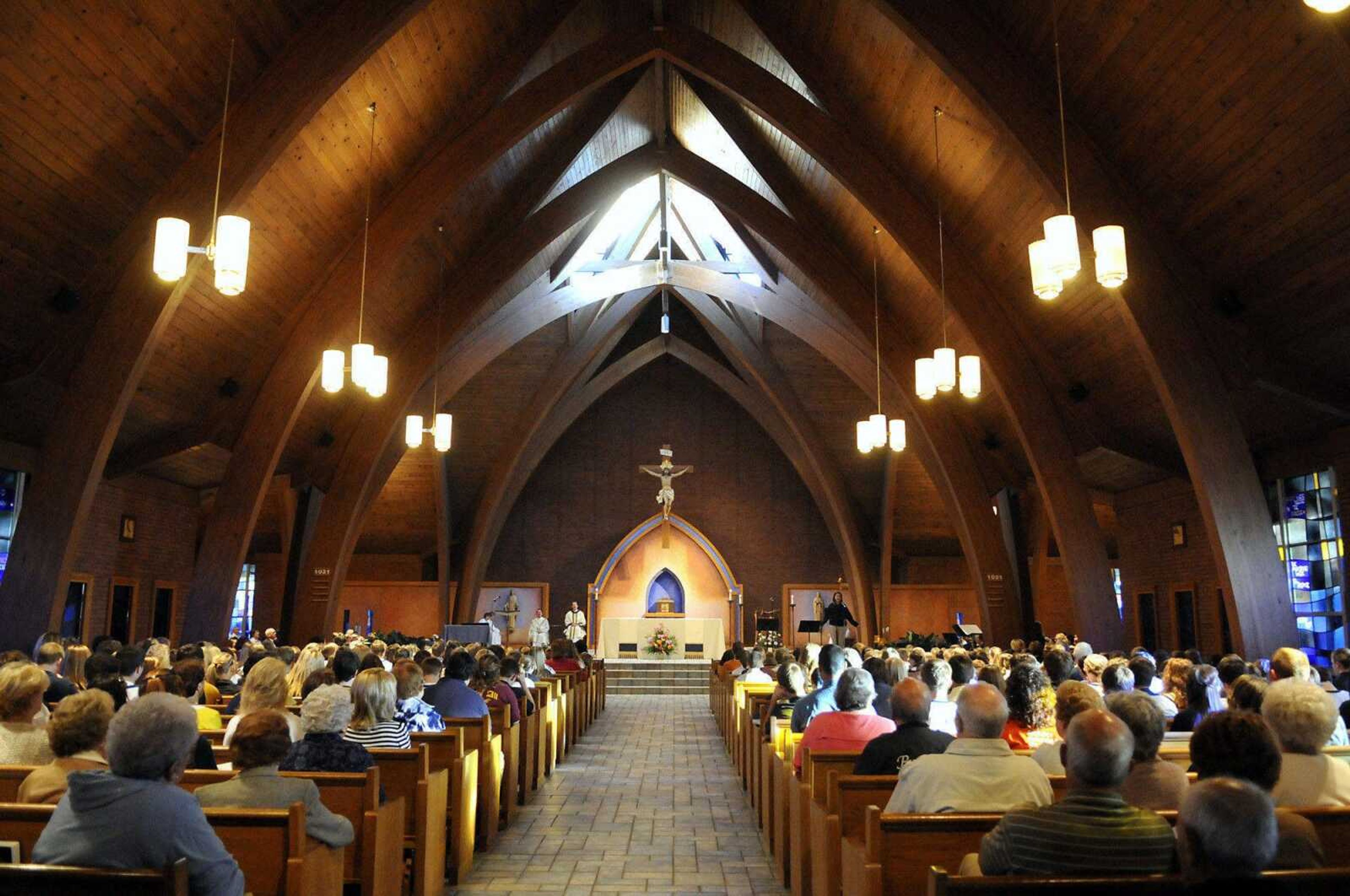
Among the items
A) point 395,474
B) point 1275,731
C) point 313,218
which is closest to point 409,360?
point 313,218

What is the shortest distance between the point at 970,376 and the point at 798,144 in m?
3.07

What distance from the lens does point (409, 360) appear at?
1438cm

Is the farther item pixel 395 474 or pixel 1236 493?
pixel 395 474

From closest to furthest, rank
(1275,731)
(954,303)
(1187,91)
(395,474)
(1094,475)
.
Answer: (1275,731)
(1187,91)
(954,303)
(1094,475)
(395,474)

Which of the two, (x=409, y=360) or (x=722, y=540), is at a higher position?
(x=409, y=360)

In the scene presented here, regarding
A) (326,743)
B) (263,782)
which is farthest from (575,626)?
(263,782)

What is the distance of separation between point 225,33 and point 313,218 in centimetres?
294

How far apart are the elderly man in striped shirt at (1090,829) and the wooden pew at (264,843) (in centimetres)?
183

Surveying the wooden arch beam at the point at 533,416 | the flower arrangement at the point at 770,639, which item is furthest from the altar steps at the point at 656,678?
the wooden arch beam at the point at 533,416

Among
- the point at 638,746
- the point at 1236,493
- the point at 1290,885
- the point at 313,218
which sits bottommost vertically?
the point at 638,746

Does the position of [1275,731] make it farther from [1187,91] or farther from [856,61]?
[856,61]

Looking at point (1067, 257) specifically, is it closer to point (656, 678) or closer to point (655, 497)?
point (656, 678)

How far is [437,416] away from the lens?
1234 centimetres

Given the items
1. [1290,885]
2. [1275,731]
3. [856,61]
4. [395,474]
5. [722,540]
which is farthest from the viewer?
[722,540]
